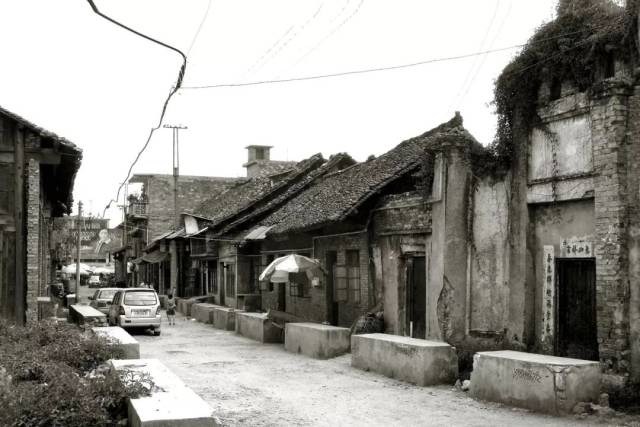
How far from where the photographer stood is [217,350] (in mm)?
18453

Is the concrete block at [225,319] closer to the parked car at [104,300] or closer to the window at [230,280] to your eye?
the parked car at [104,300]

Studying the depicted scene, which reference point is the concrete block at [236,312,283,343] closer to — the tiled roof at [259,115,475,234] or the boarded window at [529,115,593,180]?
the tiled roof at [259,115,475,234]

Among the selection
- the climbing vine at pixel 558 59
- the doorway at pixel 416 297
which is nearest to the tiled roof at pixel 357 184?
the climbing vine at pixel 558 59

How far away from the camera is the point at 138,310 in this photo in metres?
23.2

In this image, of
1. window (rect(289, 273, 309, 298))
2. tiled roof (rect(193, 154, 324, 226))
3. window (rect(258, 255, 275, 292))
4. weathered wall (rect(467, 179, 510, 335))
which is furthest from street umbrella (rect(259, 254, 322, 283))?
tiled roof (rect(193, 154, 324, 226))

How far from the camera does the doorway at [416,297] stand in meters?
16.3

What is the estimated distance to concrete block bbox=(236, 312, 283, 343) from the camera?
20531mm

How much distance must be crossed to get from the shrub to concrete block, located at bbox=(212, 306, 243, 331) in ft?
49.9

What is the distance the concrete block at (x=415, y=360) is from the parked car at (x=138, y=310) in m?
11.5

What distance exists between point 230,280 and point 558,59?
23.1 metres

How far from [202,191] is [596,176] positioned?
138 feet

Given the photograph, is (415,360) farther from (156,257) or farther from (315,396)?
(156,257)

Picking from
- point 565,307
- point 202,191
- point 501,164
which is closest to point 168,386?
point 565,307

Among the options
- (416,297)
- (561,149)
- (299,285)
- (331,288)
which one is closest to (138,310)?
(299,285)
